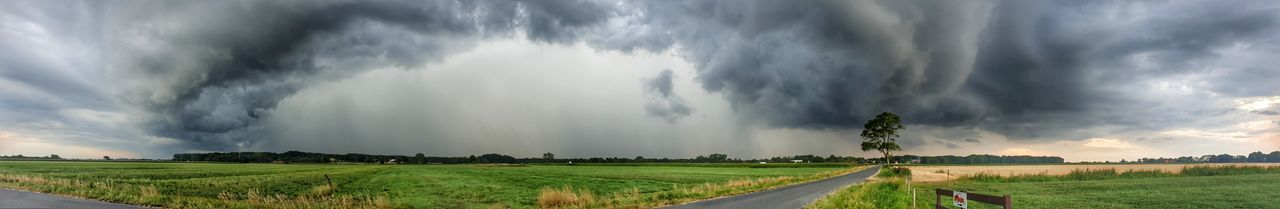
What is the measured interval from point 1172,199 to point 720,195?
2044 cm

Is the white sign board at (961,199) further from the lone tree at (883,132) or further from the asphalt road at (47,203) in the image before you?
the lone tree at (883,132)

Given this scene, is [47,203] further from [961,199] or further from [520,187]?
[961,199]

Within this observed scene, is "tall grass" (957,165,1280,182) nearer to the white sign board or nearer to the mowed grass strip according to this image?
the mowed grass strip

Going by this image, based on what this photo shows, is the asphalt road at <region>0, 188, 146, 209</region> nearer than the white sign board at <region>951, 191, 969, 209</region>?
No

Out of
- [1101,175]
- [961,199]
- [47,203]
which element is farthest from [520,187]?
[1101,175]

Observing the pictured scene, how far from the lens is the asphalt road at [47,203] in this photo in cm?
2368

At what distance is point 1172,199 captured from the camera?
25453mm

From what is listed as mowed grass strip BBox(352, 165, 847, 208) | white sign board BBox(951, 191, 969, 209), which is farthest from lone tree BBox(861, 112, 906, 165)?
white sign board BBox(951, 191, 969, 209)

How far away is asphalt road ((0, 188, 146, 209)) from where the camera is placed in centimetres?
2368

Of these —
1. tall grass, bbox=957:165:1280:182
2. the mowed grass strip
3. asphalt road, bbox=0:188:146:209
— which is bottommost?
the mowed grass strip

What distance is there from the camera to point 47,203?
2512cm

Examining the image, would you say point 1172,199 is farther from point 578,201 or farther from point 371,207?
point 371,207

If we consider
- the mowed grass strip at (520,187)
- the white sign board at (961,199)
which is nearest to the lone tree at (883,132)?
the mowed grass strip at (520,187)

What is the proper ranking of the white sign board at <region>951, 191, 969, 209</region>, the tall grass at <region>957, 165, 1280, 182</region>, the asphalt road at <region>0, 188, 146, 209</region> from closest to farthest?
the white sign board at <region>951, 191, 969, 209</region>
the asphalt road at <region>0, 188, 146, 209</region>
the tall grass at <region>957, 165, 1280, 182</region>
